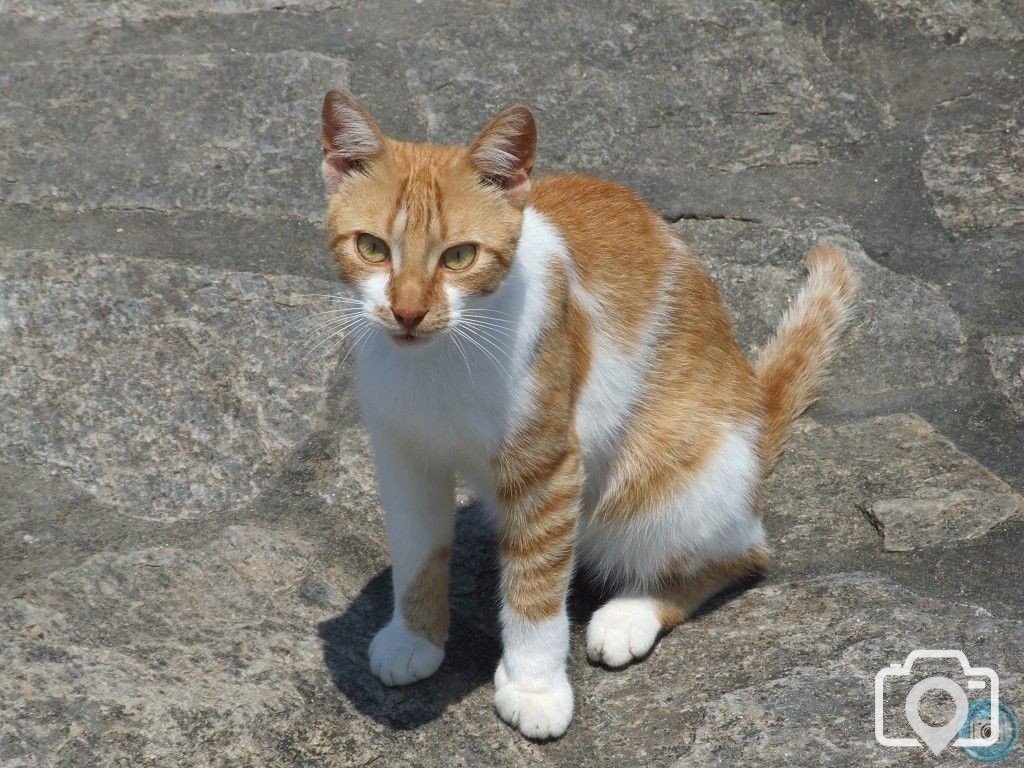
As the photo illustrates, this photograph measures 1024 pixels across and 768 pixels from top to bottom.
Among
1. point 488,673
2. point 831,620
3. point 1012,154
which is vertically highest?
point 1012,154

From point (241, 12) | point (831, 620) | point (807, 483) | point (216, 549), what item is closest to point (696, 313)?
point (807, 483)

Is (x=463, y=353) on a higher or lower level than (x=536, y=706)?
higher

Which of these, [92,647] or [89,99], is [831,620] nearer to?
[92,647]

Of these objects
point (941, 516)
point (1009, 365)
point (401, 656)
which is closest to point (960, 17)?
point (1009, 365)

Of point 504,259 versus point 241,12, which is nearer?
point 504,259

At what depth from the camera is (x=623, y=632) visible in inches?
121

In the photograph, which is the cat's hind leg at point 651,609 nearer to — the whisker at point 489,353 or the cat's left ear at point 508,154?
the whisker at point 489,353

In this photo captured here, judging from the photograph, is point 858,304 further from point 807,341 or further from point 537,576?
point 537,576

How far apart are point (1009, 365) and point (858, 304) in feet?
1.58

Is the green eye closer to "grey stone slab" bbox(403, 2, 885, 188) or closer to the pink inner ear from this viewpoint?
the pink inner ear

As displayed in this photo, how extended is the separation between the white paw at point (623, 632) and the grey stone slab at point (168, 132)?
1559 millimetres

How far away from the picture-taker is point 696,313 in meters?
3.30

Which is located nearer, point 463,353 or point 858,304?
point 463,353

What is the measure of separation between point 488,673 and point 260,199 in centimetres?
165
